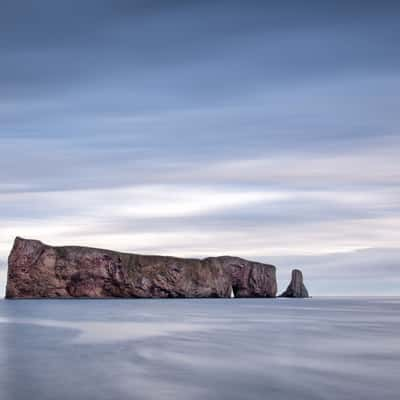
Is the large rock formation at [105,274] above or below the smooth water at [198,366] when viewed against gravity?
above

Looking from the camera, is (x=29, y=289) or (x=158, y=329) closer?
(x=158, y=329)

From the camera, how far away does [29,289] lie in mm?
153000

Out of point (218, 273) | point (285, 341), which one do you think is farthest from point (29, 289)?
point (285, 341)

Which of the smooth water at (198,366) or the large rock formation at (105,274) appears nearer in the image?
the smooth water at (198,366)

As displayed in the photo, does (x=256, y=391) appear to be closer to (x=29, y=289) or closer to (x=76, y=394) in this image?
(x=76, y=394)

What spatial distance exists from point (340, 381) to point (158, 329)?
2906cm

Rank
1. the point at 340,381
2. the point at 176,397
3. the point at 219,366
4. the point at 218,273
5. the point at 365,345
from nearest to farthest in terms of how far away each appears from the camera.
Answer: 1. the point at 176,397
2. the point at 340,381
3. the point at 219,366
4. the point at 365,345
5. the point at 218,273

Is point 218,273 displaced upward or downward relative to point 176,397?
upward

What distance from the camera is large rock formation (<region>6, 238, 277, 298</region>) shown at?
152 m

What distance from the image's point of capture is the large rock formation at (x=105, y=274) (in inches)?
5965

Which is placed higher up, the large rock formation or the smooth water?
the large rock formation

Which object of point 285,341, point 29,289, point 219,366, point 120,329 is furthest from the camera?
point 29,289

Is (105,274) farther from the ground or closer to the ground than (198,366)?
farther from the ground

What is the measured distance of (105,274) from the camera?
15925 cm
